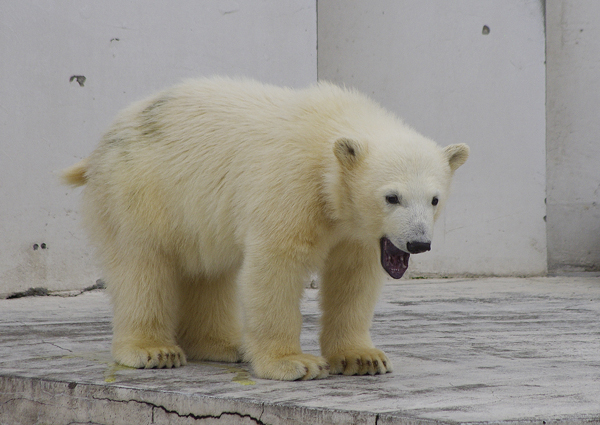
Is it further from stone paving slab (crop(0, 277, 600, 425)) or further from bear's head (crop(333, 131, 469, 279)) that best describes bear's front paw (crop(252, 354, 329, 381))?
bear's head (crop(333, 131, 469, 279))

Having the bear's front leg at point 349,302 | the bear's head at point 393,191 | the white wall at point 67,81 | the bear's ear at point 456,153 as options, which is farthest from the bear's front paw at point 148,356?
the white wall at point 67,81

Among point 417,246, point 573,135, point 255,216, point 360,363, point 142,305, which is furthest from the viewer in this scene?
point 573,135

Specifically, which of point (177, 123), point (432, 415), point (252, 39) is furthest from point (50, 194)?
point (432, 415)

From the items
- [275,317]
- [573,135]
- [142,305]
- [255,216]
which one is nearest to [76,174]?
[142,305]

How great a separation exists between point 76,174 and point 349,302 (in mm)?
1626

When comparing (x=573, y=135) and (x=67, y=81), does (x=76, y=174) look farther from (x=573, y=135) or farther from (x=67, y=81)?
(x=573, y=135)

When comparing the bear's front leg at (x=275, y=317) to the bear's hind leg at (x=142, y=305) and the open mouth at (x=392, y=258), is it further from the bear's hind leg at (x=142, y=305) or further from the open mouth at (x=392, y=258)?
the bear's hind leg at (x=142, y=305)

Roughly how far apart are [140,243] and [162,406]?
925 millimetres

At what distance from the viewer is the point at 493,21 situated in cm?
814

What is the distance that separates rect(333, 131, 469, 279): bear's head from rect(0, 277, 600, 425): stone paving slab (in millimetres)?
579

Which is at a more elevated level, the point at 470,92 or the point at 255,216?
the point at 470,92

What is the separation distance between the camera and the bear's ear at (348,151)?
314 centimetres

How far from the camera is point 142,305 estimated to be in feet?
11.9

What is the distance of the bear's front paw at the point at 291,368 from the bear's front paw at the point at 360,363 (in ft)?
0.45
